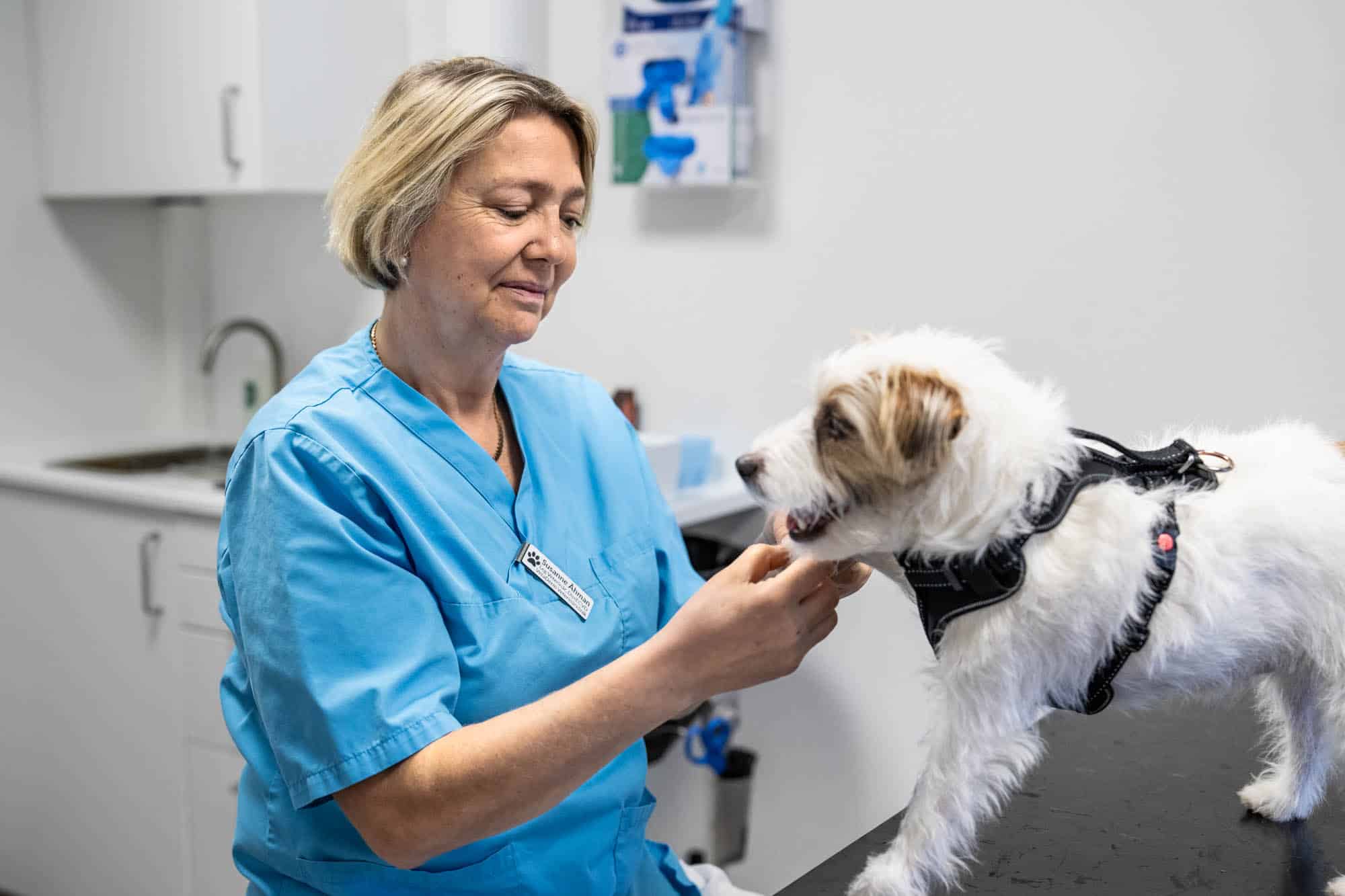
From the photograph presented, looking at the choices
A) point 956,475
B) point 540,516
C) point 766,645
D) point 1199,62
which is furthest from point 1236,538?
point 1199,62

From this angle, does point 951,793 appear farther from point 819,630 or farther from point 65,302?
point 65,302

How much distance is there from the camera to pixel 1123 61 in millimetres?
2340

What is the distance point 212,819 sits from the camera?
2.79 metres

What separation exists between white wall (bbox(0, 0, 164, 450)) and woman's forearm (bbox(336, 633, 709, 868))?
104 inches

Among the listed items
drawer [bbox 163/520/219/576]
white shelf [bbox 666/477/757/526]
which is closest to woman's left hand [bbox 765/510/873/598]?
white shelf [bbox 666/477/757/526]

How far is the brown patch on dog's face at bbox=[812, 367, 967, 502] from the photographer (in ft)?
3.27

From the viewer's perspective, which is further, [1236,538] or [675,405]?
[675,405]

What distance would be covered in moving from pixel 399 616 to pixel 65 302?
270 centimetres

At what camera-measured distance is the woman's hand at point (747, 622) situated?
1.10 metres

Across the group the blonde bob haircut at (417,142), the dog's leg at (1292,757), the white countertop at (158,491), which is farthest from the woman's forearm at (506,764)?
the white countertop at (158,491)

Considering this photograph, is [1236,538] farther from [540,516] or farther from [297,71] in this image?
[297,71]

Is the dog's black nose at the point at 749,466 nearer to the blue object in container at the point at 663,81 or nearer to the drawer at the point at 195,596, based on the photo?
the blue object in container at the point at 663,81

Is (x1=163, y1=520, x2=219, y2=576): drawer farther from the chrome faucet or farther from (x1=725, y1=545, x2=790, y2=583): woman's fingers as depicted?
(x1=725, y1=545, x2=790, y2=583): woman's fingers

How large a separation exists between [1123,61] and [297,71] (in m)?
1.83
